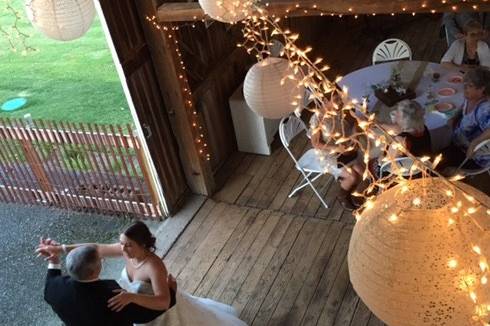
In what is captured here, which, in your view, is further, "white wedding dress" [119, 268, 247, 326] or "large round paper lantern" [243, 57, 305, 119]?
"large round paper lantern" [243, 57, 305, 119]

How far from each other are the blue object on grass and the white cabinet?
13.5ft

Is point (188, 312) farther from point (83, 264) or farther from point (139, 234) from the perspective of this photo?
point (83, 264)

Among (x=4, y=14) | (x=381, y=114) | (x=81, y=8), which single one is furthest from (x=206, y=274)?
(x=4, y=14)

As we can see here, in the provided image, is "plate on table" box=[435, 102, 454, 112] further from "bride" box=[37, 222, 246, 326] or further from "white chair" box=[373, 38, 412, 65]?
"bride" box=[37, 222, 246, 326]

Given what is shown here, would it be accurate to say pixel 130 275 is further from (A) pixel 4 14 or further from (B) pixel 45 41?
(A) pixel 4 14

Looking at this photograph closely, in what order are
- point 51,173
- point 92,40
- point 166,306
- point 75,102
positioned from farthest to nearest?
point 92,40
point 75,102
point 51,173
point 166,306

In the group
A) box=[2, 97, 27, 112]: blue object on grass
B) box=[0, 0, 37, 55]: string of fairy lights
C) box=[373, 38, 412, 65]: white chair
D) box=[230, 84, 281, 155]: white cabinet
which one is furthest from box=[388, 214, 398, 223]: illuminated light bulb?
box=[0, 0, 37, 55]: string of fairy lights

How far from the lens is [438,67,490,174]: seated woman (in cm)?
450

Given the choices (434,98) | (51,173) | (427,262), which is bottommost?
(51,173)

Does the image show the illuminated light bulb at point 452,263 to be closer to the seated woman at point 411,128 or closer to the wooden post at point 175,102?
the seated woman at point 411,128

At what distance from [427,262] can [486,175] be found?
4.09 metres

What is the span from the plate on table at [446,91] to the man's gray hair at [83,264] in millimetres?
3319

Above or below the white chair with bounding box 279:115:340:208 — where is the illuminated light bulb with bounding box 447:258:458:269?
above

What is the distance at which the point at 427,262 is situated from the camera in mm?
1777
